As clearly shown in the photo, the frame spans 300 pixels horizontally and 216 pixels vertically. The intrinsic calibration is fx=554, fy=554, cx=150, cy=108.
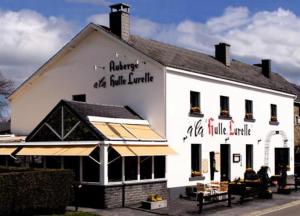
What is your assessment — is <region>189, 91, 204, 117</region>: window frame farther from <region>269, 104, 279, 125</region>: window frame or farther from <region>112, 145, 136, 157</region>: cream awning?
<region>269, 104, 279, 125</region>: window frame

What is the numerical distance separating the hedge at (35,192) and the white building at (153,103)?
2.40 m

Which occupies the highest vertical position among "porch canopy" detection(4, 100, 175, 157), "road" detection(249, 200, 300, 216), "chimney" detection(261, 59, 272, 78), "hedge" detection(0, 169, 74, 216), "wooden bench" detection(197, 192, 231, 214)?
"chimney" detection(261, 59, 272, 78)

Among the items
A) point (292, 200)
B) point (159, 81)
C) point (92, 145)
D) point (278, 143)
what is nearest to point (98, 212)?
point (92, 145)

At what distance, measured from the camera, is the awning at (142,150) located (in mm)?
22298

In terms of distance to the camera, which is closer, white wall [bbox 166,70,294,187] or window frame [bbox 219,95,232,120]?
white wall [bbox 166,70,294,187]

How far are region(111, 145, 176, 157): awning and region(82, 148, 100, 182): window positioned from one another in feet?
3.48

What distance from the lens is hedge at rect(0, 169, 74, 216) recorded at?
1778cm

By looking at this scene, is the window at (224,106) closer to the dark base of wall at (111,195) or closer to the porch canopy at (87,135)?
the porch canopy at (87,135)

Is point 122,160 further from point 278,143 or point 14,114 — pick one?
point 278,143

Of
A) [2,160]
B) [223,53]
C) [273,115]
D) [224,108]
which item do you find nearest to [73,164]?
[2,160]

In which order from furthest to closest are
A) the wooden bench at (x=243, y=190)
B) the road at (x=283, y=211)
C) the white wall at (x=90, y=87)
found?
the white wall at (x=90, y=87), the wooden bench at (x=243, y=190), the road at (x=283, y=211)

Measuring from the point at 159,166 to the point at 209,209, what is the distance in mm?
3615

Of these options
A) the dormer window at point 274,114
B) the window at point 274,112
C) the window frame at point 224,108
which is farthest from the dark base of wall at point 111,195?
the window at point 274,112

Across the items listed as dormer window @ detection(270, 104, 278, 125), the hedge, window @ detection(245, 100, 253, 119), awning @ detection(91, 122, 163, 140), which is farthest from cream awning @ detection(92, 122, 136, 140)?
dormer window @ detection(270, 104, 278, 125)
